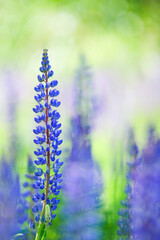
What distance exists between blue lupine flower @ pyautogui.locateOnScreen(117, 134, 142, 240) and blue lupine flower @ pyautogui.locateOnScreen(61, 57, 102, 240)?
10cm

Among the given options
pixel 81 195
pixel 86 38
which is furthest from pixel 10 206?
pixel 86 38

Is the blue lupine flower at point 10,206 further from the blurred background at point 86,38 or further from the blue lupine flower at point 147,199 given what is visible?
the blurred background at point 86,38

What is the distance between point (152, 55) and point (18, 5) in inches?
84.3

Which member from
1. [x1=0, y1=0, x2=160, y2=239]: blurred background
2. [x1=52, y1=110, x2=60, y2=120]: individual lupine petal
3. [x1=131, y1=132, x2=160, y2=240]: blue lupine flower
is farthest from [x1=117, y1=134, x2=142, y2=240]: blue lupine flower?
[x1=0, y1=0, x2=160, y2=239]: blurred background

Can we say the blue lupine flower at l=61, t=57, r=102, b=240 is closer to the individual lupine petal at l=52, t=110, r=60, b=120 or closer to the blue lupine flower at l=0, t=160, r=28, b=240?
the blue lupine flower at l=0, t=160, r=28, b=240

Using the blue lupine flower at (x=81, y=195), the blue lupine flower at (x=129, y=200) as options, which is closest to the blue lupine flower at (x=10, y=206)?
the blue lupine flower at (x=81, y=195)

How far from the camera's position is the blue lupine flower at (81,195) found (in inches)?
40.6

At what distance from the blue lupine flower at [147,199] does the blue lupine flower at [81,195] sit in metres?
0.16

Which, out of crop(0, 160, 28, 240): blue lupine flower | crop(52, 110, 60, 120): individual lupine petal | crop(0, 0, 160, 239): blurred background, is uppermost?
crop(0, 0, 160, 239): blurred background

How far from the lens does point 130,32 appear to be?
5980 mm

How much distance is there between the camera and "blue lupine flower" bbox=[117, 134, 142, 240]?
36.6 inches

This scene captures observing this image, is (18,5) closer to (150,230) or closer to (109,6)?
(109,6)

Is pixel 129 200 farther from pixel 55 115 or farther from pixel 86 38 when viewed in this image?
pixel 86 38

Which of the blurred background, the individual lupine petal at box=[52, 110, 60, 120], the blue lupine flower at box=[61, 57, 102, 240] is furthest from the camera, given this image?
the blurred background
